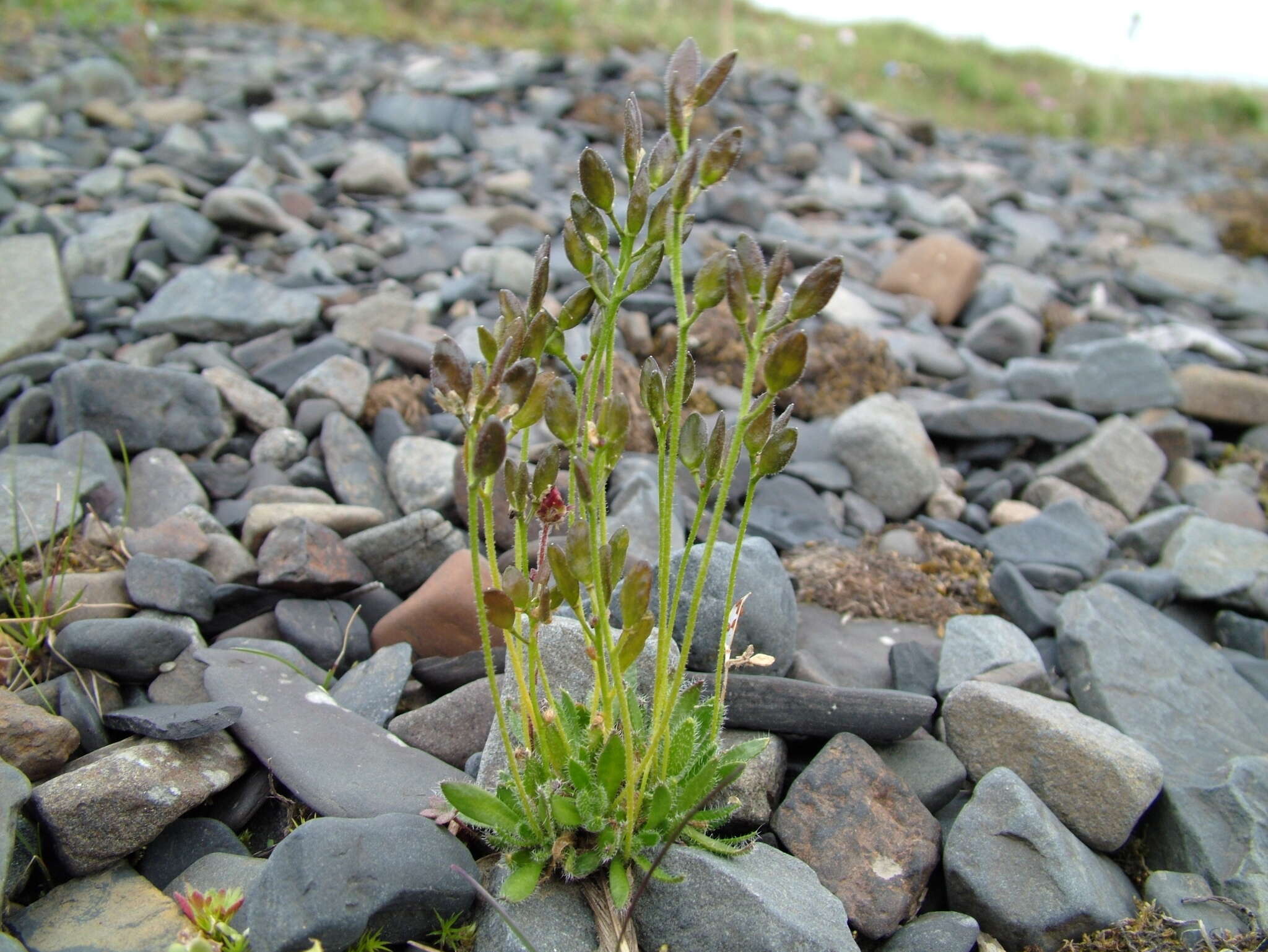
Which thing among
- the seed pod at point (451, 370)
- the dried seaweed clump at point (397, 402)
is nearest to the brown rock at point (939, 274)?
the dried seaweed clump at point (397, 402)

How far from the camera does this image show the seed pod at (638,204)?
1619 mm

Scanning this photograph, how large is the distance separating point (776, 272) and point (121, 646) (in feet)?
6.56

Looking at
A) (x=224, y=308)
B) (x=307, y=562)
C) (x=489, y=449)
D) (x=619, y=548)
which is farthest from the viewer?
(x=224, y=308)

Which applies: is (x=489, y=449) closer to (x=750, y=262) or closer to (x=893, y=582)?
(x=750, y=262)

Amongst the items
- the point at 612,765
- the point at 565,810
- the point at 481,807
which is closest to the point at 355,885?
the point at 481,807

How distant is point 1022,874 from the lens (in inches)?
83.7

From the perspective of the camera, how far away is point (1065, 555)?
360 centimetres

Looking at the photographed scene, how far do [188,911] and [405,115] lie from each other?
7.24 meters

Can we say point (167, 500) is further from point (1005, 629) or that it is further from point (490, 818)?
point (1005, 629)

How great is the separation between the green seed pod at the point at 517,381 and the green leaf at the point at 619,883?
968mm

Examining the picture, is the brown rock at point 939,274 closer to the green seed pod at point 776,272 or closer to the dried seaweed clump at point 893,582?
the dried seaweed clump at point 893,582

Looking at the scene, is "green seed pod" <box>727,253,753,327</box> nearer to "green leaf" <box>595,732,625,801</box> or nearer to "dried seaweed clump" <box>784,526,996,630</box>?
"green leaf" <box>595,732,625,801</box>

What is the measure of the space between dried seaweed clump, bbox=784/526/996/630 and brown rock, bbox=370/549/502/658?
1.25 m

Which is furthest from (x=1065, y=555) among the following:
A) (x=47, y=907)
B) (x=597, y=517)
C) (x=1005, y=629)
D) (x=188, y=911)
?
(x=47, y=907)
